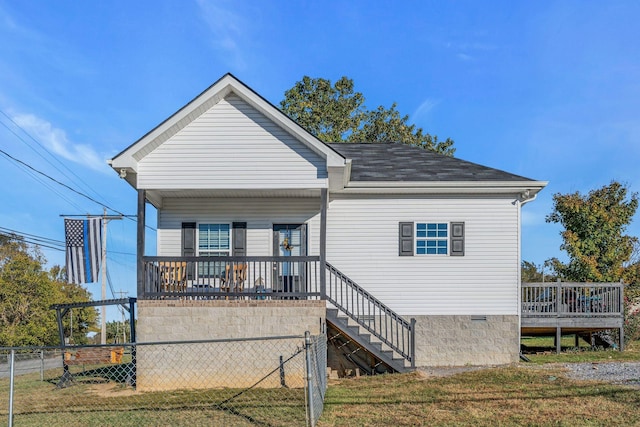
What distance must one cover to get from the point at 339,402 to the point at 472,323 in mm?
5907

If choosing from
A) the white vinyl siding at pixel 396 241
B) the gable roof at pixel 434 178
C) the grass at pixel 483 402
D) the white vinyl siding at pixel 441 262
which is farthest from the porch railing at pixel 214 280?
the gable roof at pixel 434 178

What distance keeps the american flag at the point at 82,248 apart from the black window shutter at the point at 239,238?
7.28 metres

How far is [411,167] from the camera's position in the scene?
49.9ft

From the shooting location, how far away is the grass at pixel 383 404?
7730mm

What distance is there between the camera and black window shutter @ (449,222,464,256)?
13977 millimetres

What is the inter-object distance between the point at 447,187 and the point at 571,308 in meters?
4.99

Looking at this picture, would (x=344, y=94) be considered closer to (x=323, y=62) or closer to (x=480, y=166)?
(x=323, y=62)

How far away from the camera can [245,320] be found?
457 inches

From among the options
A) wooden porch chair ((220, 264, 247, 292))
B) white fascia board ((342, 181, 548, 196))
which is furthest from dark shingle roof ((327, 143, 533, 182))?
wooden porch chair ((220, 264, 247, 292))

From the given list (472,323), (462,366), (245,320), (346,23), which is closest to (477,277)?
(472,323)

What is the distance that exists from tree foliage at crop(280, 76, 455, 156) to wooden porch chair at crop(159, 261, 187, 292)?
17619 millimetres

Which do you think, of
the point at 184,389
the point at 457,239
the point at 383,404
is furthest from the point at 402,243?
the point at 184,389

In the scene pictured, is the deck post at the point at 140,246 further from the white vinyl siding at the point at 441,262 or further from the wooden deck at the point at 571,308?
→ the wooden deck at the point at 571,308

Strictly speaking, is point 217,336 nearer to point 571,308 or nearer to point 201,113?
point 201,113
